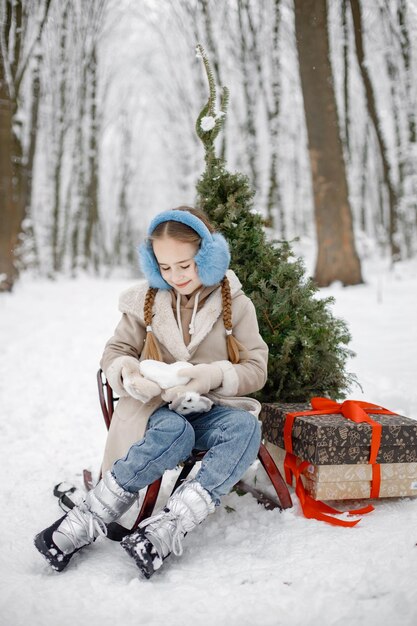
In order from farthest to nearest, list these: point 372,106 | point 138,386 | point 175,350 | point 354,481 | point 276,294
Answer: point 372,106 → point 276,294 → point 175,350 → point 354,481 → point 138,386

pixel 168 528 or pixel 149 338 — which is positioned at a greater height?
pixel 149 338

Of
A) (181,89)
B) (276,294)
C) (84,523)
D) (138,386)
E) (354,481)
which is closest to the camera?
(84,523)

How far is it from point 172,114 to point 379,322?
57.9ft

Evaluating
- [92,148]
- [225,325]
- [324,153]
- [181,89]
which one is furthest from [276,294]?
[181,89]

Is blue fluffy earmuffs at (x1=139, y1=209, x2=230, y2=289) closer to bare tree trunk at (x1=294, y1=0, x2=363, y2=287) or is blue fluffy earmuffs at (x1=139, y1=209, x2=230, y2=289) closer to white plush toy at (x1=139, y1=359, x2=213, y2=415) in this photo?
white plush toy at (x1=139, y1=359, x2=213, y2=415)

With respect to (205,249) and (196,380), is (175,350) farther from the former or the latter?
(205,249)

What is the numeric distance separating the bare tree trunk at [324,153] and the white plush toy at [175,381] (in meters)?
5.70

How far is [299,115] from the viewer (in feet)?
74.2

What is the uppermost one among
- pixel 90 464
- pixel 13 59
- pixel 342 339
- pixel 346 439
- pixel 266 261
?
pixel 13 59

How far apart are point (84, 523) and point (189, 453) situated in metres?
0.56

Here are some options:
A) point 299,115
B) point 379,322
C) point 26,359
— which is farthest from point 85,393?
point 299,115

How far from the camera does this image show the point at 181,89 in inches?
734

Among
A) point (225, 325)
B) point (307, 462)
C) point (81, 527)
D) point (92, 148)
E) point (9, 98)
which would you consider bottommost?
point (81, 527)

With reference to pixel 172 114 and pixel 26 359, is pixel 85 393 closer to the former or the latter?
pixel 26 359
